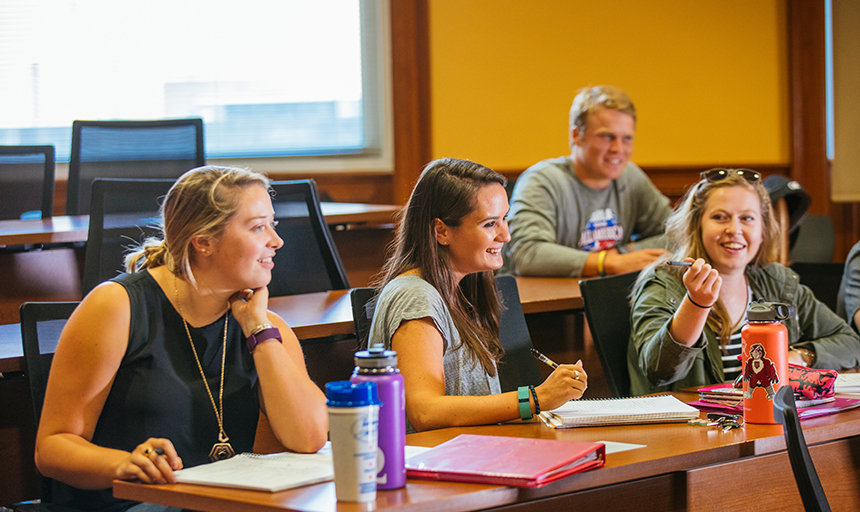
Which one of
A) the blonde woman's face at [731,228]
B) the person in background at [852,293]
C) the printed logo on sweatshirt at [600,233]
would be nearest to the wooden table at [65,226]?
the printed logo on sweatshirt at [600,233]

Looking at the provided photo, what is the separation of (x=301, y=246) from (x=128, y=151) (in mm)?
1284

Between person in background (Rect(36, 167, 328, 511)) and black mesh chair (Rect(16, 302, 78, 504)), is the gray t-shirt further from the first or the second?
black mesh chair (Rect(16, 302, 78, 504))

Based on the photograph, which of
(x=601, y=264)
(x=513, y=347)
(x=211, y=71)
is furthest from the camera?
(x=211, y=71)

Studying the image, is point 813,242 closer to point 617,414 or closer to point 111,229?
point 617,414

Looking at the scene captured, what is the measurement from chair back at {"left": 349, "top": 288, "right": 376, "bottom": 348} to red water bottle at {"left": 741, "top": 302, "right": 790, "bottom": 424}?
2.50 feet

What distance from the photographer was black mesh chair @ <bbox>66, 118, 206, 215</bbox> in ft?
11.0

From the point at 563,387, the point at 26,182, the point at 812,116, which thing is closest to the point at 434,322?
the point at 563,387

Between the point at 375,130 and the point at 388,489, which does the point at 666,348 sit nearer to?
the point at 388,489

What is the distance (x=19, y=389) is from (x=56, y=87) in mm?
3235

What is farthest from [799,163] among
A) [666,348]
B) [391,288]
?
[391,288]

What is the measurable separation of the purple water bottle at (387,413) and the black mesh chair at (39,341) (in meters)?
0.73

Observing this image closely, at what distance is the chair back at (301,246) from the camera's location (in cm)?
251

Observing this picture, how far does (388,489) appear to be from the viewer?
1.08 meters

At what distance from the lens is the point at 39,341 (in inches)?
60.1
